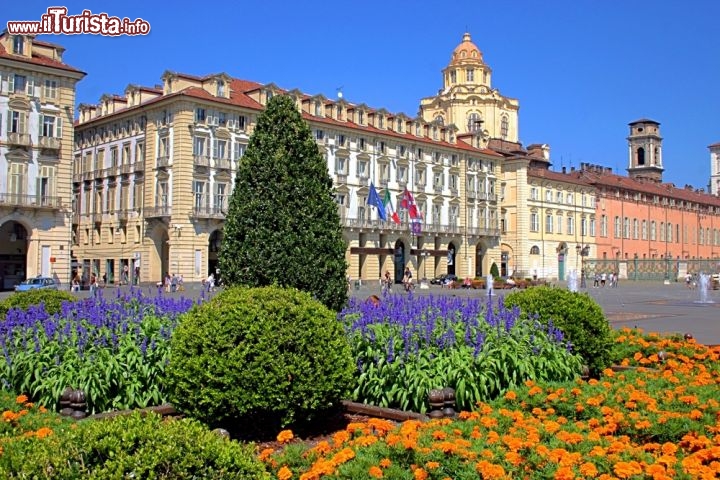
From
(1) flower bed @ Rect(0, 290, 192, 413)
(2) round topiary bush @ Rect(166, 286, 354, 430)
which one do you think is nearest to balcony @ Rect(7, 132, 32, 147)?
(1) flower bed @ Rect(0, 290, 192, 413)

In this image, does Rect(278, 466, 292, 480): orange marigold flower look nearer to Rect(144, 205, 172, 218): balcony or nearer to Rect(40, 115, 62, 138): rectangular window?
Rect(40, 115, 62, 138): rectangular window

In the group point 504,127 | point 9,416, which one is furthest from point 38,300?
point 504,127

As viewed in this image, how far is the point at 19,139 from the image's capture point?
1610 inches

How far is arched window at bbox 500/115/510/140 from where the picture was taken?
79.1 m

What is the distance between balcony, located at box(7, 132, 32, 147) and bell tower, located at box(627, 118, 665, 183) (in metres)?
99.1

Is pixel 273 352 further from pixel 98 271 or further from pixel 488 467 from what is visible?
pixel 98 271

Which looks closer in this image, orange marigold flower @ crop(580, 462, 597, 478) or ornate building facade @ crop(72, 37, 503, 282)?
orange marigold flower @ crop(580, 462, 597, 478)

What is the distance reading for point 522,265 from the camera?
7381cm

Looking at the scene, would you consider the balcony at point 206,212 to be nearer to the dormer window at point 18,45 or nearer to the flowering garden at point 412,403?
the dormer window at point 18,45

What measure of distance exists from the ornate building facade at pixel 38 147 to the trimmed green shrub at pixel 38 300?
30.4 metres

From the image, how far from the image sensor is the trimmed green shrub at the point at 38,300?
12227 mm

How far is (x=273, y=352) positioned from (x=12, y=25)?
3490cm

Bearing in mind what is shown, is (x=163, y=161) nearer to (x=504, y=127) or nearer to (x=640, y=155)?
(x=504, y=127)

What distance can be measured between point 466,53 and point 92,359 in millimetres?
76335
